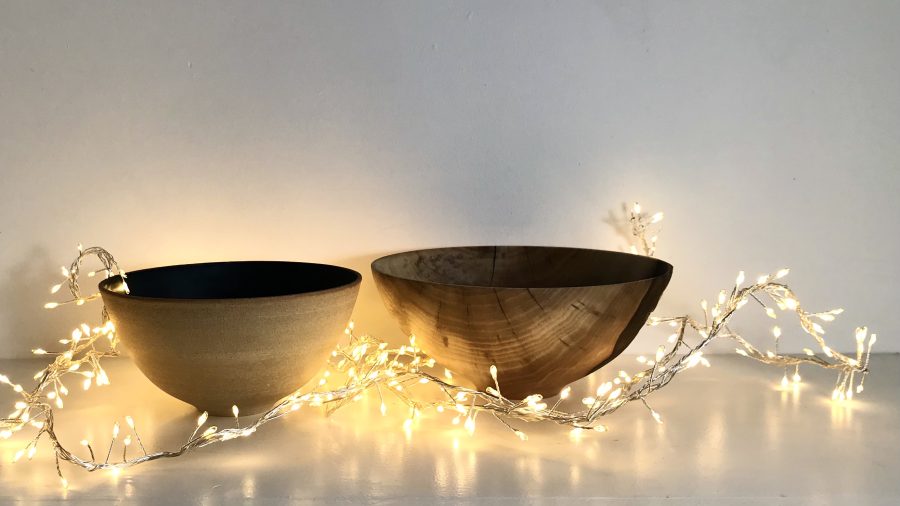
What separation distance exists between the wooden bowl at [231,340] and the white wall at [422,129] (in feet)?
0.74

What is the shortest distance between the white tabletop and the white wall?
10.0 inches

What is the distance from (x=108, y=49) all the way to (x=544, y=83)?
60cm

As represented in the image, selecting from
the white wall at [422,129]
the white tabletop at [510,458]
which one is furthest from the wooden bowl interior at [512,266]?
the white tabletop at [510,458]

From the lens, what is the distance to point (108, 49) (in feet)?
3.20

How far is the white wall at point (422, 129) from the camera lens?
0.98 m

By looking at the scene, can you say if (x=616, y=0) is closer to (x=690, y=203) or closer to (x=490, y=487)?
(x=690, y=203)

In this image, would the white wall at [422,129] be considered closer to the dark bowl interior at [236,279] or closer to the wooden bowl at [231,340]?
the dark bowl interior at [236,279]

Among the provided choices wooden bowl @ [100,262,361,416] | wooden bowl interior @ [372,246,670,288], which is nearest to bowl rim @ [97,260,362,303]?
wooden bowl @ [100,262,361,416]

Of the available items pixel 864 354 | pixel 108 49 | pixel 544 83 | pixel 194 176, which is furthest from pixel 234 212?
pixel 864 354

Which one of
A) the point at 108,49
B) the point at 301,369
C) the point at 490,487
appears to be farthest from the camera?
the point at 108,49

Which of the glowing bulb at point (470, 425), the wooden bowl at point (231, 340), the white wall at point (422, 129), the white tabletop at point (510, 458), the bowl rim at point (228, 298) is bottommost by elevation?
the white tabletop at point (510, 458)

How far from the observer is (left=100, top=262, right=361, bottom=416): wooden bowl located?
0.70m

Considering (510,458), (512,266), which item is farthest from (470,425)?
(512,266)

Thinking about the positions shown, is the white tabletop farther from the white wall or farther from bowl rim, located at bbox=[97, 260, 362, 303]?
the white wall
